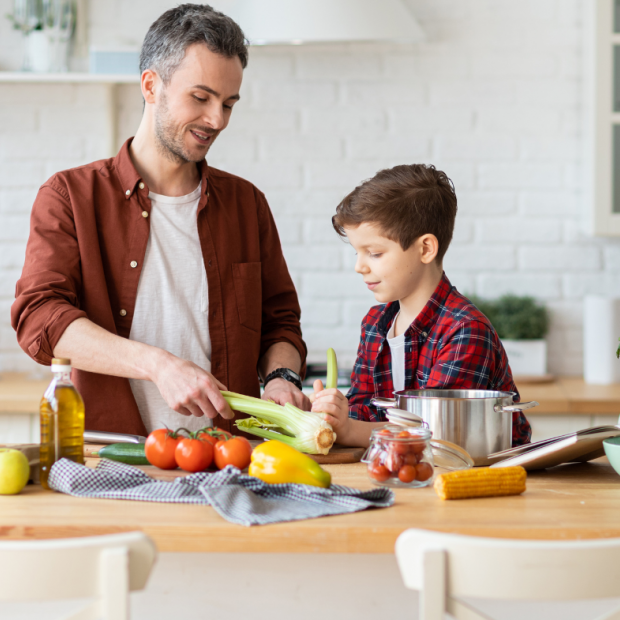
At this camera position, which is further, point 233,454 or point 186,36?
point 186,36

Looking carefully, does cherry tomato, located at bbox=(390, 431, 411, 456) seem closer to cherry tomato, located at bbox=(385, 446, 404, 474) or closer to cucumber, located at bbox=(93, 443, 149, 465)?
cherry tomato, located at bbox=(385, 446, 404, 474)

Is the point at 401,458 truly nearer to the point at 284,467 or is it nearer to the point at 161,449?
the point at 284,467

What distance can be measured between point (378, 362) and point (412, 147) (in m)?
1.58

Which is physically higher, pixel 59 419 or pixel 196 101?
pixel 196 101

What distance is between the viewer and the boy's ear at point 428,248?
1.81 m

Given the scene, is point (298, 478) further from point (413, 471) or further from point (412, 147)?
point (412, 147)

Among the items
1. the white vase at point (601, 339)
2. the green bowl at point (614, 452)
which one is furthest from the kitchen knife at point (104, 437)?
the white vase at point (601, 339)

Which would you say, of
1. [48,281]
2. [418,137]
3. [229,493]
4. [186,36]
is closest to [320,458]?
[229,493]

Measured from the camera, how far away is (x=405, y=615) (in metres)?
1.19

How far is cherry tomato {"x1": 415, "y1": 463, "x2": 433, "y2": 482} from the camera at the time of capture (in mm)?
1238

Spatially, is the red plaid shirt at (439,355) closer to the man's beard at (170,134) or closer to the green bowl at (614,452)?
the green bowl at (614,452)

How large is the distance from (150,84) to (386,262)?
77 centimetres

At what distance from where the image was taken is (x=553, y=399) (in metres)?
2.63

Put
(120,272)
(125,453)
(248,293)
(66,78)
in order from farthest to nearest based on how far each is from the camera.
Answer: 1. (66,78)
2. (248,293)
3. (120,272)
4. (125,453)
